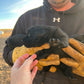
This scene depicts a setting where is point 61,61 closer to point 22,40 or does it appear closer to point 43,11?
point 22,40

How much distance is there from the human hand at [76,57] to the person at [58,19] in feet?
0.45

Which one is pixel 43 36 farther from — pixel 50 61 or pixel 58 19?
pixel 58 19

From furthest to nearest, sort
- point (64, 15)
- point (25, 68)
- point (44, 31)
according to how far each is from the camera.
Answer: point (64, 15)
point (44, 31)
point (25, 68)

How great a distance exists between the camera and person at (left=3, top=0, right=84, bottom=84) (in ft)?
3.88

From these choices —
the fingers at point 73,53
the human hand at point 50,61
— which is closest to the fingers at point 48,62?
the human hand at point 50,61

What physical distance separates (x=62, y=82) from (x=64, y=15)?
0.63 meters

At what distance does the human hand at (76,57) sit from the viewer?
40.8 inches

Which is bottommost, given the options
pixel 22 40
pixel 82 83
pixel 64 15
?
pixel 82 83

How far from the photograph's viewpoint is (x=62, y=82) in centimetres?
117

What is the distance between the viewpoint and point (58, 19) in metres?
1.28

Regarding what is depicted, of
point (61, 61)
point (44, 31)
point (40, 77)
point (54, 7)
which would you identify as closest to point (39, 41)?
point (44, 31)

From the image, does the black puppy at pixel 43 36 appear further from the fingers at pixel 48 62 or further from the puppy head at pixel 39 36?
the fingers at pixel 48 62

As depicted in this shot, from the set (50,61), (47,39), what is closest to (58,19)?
(47,39)

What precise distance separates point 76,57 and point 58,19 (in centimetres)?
43
